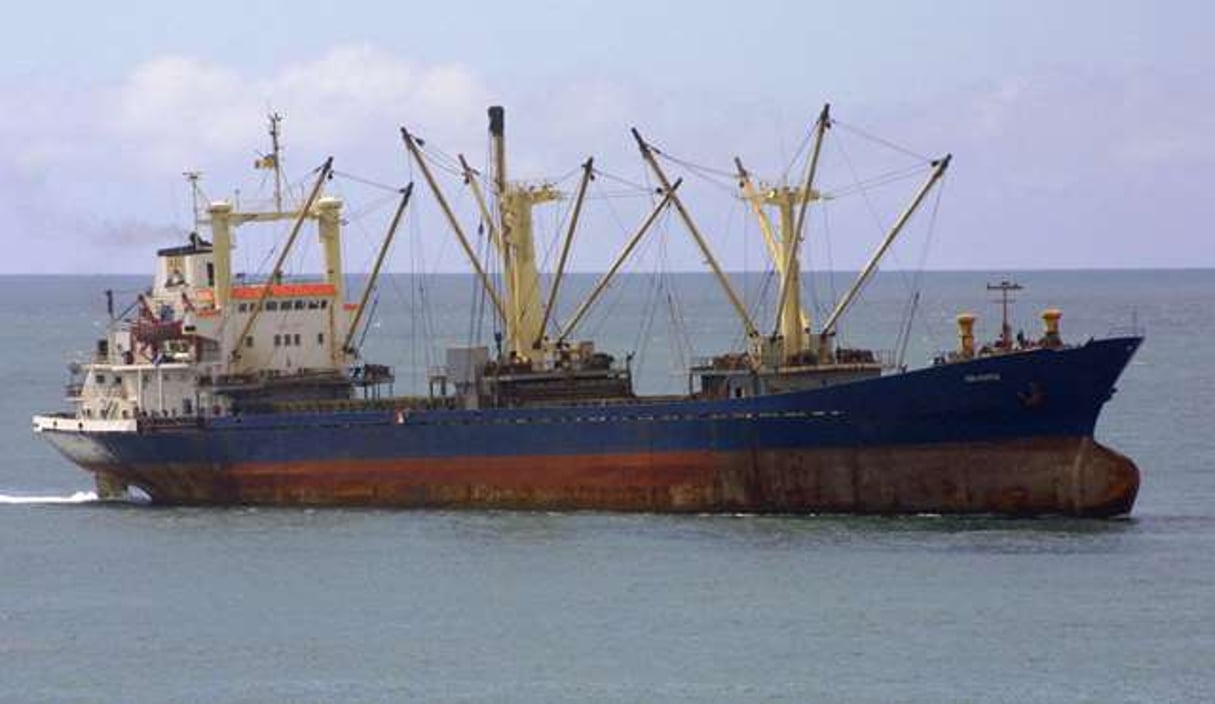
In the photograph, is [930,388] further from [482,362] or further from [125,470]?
[125,470]

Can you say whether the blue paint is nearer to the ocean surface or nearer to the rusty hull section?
the rusty hull section

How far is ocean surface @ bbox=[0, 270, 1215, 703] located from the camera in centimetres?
3841

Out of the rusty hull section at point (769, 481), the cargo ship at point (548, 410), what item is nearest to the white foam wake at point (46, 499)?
the cargo ship at point (548, 410)

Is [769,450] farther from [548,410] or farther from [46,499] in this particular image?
[46,499]

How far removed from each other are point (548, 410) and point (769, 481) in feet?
16.3

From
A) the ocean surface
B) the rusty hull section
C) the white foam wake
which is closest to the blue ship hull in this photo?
the rusty hull section

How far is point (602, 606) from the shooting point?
43.8 meters

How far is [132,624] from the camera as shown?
43844 millimetres

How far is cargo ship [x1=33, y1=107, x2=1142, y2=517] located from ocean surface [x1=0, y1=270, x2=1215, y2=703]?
2.52 ft

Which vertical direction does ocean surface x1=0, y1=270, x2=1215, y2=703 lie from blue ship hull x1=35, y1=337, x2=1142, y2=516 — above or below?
below

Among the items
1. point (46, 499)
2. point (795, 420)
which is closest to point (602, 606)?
point (795, 420)

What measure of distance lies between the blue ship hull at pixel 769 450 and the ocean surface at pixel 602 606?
628 millimetres

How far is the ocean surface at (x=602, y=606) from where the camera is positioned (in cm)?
3841

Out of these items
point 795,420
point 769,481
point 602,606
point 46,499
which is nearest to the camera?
point 602,606
